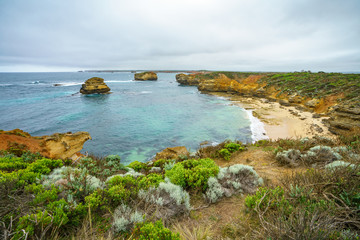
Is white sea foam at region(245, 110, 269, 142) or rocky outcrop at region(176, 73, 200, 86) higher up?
rocky outcrop at region(176, 73, 200, 86)

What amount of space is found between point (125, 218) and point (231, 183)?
3.07 metres

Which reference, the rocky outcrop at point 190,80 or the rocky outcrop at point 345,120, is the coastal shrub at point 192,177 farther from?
the rocky outcrop at point 190,80

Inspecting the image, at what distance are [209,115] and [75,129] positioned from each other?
1824 cm

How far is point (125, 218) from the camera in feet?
9.98

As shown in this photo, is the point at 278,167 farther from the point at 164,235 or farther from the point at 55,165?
the point at 55,165

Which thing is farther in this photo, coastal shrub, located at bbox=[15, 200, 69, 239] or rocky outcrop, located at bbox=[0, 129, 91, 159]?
rocky outcrop, located at bbox=[0, 129, 91, 159]

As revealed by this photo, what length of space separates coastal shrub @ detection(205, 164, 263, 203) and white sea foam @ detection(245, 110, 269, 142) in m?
10.9

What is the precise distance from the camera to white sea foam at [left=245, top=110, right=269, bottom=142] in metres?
15.6

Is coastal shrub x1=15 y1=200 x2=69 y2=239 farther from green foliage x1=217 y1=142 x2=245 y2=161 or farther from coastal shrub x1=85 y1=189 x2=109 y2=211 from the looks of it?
green foliage x1=217 y1=142 x2=245 y2=161

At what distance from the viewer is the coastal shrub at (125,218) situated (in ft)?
9.49

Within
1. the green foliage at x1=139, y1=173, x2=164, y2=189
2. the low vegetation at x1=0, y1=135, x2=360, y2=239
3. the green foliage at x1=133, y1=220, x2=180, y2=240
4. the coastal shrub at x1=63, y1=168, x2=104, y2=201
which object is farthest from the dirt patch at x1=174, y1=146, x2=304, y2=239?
the coastal shrub at x1=63, y1=168, x2=104, y2=201

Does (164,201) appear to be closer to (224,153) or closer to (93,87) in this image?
(224,153)

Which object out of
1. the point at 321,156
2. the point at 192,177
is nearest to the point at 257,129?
the point at 321,156

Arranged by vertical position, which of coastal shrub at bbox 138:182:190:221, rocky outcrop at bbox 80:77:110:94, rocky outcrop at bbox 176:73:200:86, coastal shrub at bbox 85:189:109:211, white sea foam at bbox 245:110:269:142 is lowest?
white sea foam at bbox 245:110:269:142
